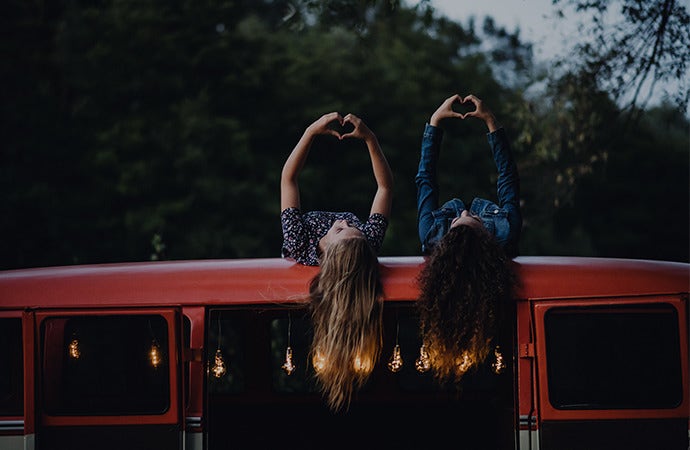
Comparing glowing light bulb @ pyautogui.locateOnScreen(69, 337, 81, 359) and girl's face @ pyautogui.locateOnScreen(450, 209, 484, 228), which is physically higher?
girl's face @ pyautogui.locateOnScreen(450, 209, 484, 228)

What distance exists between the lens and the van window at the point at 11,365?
5.82 m

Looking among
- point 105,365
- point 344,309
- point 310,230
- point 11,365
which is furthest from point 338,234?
point 11,365

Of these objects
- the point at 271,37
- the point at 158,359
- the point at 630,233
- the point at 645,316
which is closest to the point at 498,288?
the point at 645,316

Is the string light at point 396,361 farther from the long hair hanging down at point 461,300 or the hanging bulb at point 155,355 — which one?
the hanging bulb at point 155,355

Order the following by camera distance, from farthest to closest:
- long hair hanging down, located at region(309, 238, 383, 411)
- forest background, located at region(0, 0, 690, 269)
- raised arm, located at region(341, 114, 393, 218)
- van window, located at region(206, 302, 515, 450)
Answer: forest background, located at region(0, 0, 690, 269), van window, located at region(206, 302, 515, 450), raised arm, located at region(341, 114, 393, 218), long hair hanging down, located at region(309, 238, 383, 411)

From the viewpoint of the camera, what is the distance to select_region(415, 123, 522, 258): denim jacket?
5.92 meters

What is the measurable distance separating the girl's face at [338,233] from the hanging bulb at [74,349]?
1523 millimetres

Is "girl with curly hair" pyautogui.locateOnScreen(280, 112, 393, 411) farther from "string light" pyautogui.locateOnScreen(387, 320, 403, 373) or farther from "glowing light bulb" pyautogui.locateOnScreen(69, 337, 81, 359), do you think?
"glowing light bulb" pyautogui.locateOnScreen(69, 337, 81, 359)

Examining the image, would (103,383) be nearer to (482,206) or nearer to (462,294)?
(462,294)

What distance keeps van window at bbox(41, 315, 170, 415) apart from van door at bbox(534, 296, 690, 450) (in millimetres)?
2126

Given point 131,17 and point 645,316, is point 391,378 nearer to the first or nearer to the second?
point 645,316

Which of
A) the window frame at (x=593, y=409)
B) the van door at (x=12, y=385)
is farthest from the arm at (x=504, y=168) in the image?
the van door at (x=12, y=385)

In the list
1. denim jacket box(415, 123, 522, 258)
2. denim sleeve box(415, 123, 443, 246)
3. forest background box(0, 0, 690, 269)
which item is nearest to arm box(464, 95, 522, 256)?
denim jacket box(415, 123, 522, 258)

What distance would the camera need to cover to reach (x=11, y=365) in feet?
19.3
